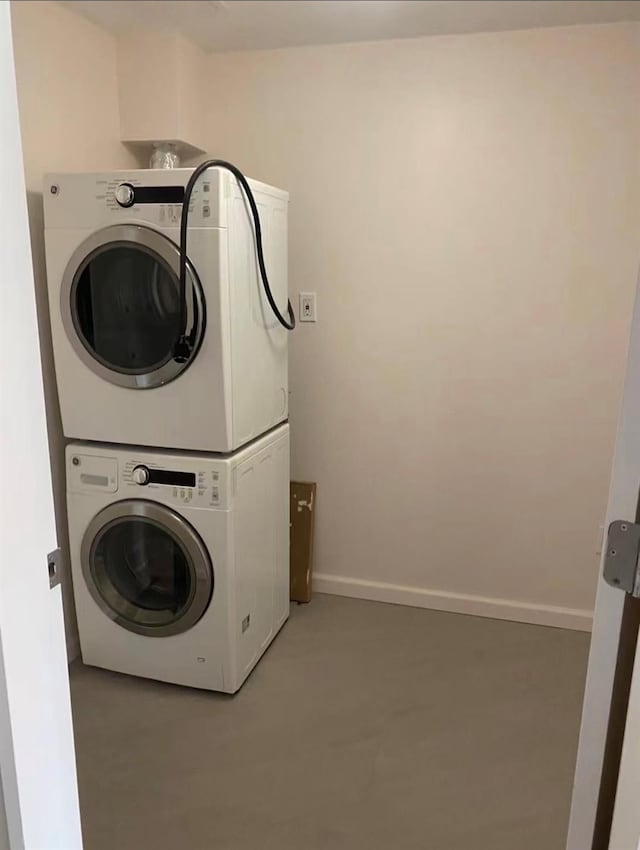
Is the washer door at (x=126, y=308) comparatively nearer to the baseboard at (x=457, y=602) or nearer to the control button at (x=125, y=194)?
the control button at (x=125, y=194)

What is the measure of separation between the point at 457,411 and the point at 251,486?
920 millimetres

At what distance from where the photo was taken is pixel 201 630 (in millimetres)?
2199

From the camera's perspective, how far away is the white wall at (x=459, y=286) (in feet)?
7.82

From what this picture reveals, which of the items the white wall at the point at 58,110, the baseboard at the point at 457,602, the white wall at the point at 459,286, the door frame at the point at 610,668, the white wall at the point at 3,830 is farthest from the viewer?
the baseboard at the point at 457,602

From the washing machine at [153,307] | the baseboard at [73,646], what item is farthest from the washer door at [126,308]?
the baseboard at [73,646]

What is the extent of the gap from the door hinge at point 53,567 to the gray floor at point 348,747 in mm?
1051

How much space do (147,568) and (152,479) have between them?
37 cm

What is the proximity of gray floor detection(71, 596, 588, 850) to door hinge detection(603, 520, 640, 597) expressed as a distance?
3.82 ft

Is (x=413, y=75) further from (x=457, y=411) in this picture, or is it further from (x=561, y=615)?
(x=561, y=615)

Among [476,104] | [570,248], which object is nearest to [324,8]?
[476,104]

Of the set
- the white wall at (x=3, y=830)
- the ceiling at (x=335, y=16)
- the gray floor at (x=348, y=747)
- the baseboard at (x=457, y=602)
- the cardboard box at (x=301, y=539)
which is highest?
the ceiling at (x=335, y=16)

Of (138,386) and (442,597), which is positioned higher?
(138,386)

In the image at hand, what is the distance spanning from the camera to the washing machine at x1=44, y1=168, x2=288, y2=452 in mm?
1953

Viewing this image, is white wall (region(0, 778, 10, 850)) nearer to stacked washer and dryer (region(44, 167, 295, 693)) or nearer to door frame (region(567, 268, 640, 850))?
door frame (region(567, 268, 640, 850))
